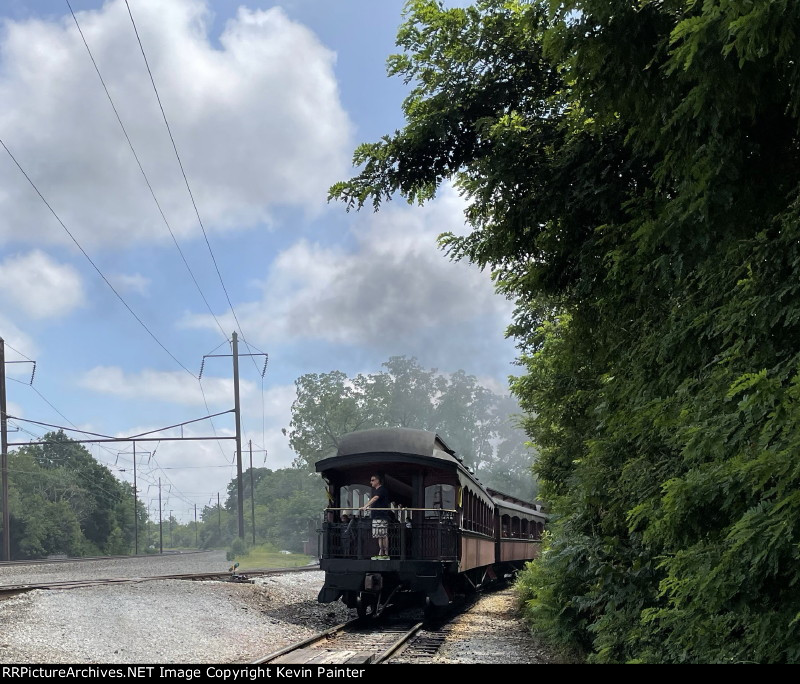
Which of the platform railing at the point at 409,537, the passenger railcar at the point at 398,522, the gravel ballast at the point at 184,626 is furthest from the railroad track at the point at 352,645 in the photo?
the platform railing at the point at 409,537

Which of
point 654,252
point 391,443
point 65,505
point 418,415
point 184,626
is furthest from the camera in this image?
point 418,415

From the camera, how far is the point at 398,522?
16219 mm

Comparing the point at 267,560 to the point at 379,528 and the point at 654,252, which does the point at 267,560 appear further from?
the point at 654,252

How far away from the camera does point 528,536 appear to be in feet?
109

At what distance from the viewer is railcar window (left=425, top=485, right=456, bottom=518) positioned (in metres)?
16.7

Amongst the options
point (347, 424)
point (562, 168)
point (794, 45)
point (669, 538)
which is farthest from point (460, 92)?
point (347, 424)

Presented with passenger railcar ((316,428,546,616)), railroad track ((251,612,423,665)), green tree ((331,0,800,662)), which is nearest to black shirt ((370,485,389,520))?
passenger railcar ((316,428,546,616))

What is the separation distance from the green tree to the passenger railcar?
3.77 metres

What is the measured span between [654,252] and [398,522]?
32.2 ft

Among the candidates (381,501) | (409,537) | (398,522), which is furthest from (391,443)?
(409,537)

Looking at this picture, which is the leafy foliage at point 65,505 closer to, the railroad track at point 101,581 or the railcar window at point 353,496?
the railroad track at point 101,581

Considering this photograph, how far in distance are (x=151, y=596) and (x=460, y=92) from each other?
12.2 meters

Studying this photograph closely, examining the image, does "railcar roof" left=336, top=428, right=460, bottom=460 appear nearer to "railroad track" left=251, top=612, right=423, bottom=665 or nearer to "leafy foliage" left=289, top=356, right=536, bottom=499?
"railroad track" left=251, top=612, right=423, bottom=665

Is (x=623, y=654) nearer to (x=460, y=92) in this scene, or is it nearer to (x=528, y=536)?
(x=460, y=92)
